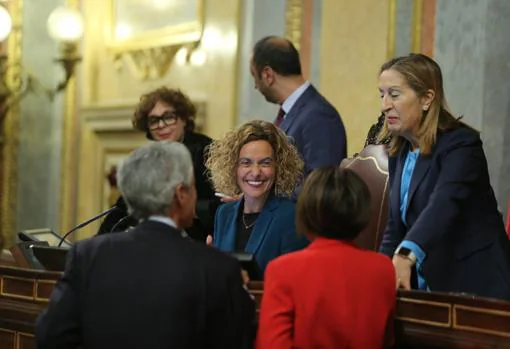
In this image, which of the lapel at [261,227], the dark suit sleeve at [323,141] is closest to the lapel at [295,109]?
the dark suit sleeve at [323,141]

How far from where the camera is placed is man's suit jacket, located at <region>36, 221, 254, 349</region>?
110 inches

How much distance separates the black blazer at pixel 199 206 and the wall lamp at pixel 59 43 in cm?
354

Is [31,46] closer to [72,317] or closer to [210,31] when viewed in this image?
[210,31]

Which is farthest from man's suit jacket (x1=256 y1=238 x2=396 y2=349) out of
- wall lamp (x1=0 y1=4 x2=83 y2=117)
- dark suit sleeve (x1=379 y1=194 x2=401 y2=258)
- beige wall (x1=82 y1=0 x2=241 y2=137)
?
wall lamp (x1=0 y1=4 x2=83 y2=117)

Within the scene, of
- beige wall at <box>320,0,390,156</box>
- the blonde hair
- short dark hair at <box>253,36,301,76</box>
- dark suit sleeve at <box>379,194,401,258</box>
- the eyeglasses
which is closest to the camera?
the blonde hair

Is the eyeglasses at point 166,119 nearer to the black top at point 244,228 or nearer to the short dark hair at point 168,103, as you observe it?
the short dark hair at point 168,103

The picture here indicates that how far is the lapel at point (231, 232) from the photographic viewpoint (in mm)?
4192

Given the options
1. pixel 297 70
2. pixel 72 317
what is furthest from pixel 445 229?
pixel 297 70

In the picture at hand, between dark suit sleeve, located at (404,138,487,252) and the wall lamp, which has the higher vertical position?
the wall lamp

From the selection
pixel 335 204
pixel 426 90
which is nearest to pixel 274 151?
pixel 426 90

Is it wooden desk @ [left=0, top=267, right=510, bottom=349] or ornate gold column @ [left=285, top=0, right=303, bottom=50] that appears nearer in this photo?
wooden desk @ [left=0, top=267, right=510, bottom=349]

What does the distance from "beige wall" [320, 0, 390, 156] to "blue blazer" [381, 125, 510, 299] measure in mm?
2627

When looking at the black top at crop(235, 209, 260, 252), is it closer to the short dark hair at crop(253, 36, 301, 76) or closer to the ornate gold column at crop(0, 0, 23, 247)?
the short dark hair at crop(253, 36, 301, 76)

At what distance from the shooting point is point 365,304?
3.01 m
